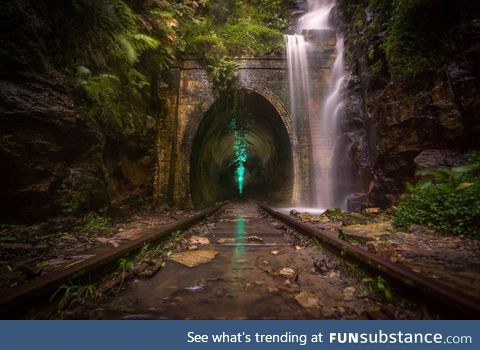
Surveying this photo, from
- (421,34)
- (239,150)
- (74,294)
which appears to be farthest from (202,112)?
(239,150)

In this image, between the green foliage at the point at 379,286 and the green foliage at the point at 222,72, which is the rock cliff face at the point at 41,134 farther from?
the green foliage at the point at 222,72

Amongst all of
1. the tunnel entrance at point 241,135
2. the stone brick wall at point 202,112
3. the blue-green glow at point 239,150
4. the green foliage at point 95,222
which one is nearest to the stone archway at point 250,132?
the tunnel entrance at point 241,135

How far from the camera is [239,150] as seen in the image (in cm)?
2006

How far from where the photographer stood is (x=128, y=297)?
70.3 inches

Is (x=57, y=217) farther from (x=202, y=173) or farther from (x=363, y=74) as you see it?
(x=363, y=74)

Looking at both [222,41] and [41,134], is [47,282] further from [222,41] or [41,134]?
[222,41]

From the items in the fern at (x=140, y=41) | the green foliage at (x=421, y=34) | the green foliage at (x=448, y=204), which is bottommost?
the green foliage at (x=448, y=204)

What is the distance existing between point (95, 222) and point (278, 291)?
4.11m

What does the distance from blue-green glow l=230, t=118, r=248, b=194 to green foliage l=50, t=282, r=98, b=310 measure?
11747 millimetres

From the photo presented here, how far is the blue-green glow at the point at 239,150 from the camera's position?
1462cm

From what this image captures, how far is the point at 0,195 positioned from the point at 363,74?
32.9ft

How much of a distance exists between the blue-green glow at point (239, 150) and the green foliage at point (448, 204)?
10.1 m

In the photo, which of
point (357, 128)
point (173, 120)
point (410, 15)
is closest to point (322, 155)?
point (357, 128)

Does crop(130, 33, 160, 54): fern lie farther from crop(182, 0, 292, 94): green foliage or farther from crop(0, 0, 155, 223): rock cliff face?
crop(182, 0, 292, 94): green foliage
